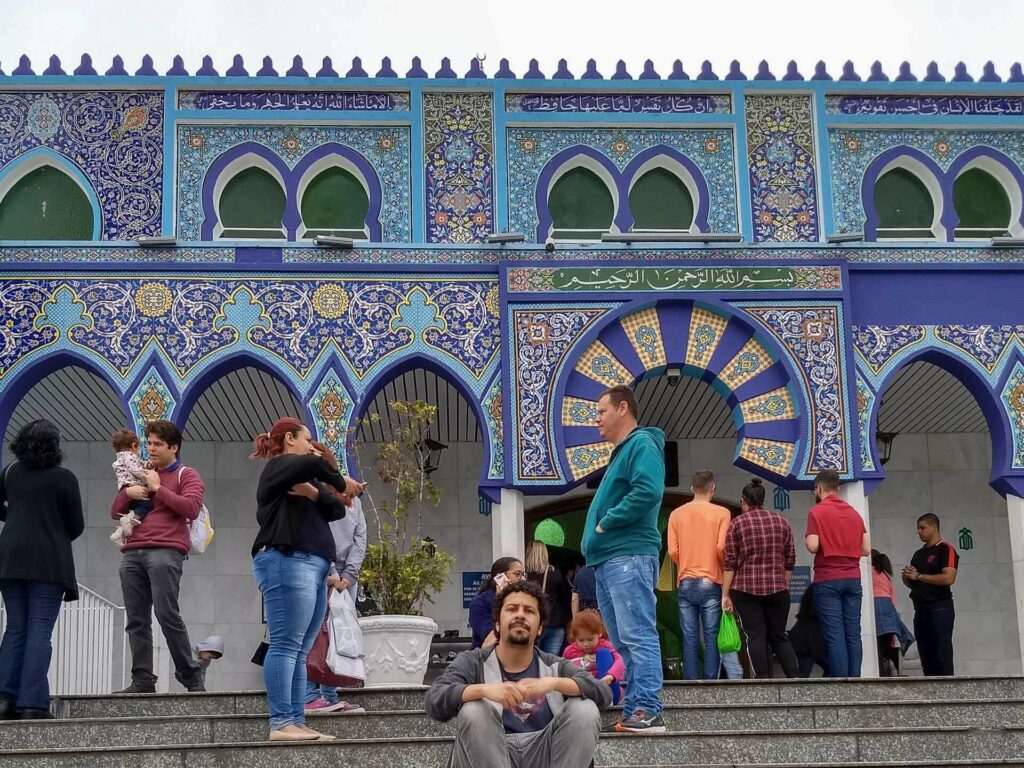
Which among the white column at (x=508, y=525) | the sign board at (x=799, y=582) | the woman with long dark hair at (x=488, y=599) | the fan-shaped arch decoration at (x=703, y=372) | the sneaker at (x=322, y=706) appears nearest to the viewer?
the sneaker at (x=322, y=706)

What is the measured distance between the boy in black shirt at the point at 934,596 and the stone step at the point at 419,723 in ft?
8.35

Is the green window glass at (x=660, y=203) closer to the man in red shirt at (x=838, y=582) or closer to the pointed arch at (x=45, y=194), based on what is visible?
the man in red shirt at (x=838, y=582)

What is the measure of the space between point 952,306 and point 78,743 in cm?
808

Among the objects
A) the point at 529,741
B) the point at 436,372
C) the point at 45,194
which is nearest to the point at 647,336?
the point at 436,372

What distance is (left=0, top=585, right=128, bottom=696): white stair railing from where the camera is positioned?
1110 centimetres

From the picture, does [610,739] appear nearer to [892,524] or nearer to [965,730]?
[965,730]

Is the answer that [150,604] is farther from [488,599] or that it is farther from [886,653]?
[886,653]

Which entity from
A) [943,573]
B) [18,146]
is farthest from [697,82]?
[18,146]

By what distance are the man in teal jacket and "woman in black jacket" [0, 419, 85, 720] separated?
8.70 feet

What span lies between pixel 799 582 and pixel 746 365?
3463 millimetres

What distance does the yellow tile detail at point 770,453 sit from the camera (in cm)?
1255

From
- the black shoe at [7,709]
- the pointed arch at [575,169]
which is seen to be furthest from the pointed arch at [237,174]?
the black shoe at [7,709]

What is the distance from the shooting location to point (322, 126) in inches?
519

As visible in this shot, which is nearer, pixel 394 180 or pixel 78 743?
pixel 78 743
